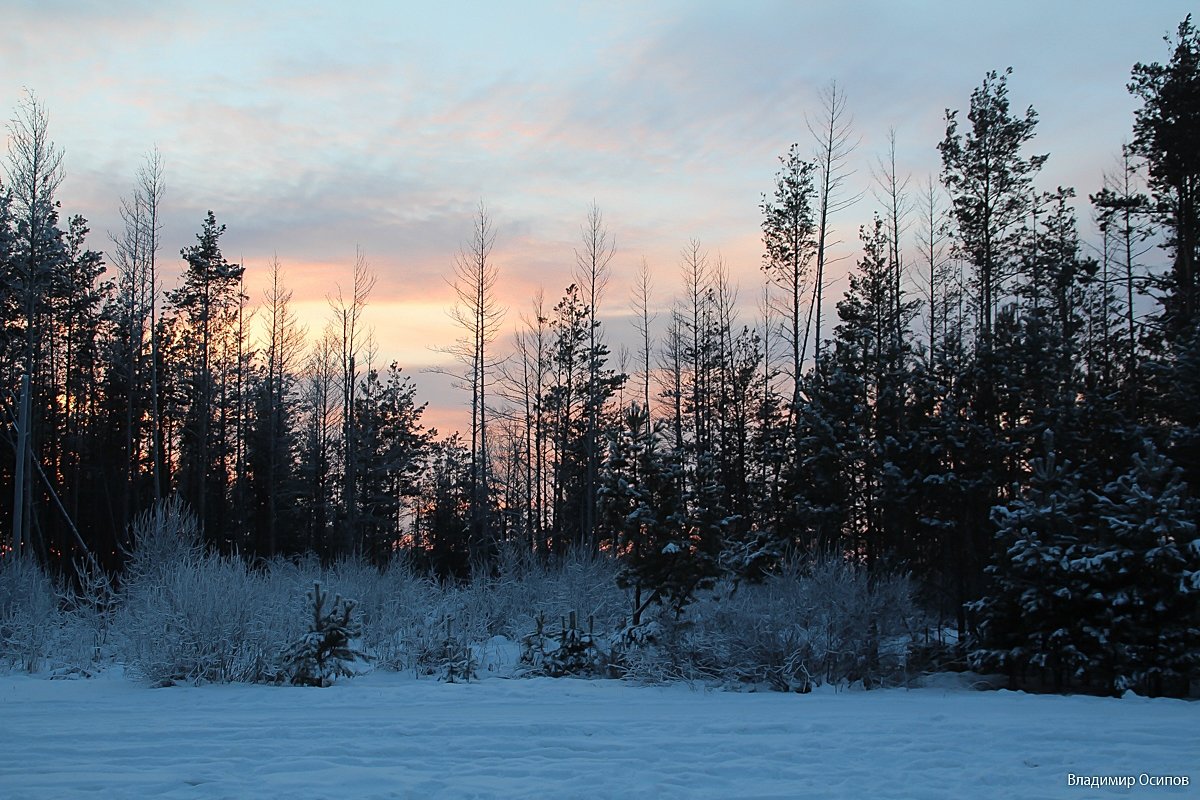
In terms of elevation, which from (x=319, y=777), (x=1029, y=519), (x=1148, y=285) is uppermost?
(x=1148, y=285)

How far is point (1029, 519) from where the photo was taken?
1456cm

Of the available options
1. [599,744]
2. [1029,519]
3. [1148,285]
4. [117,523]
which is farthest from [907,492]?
[117,523]

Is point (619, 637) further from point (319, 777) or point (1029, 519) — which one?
point (319, 777)

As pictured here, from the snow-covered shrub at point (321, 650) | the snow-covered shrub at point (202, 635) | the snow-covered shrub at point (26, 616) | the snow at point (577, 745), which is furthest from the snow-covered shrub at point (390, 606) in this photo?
the snow-covered shrub at point (26, 616)

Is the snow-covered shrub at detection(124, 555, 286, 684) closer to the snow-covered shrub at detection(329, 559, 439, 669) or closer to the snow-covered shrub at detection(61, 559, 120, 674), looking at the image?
the snow-covered shrub at detection(61, 559, 120, 674)

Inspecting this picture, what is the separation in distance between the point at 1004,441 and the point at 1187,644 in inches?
277

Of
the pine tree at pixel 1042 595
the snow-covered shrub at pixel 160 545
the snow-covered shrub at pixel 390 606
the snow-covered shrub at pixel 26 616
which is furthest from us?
the snow-covered shrub at pixel 160 545

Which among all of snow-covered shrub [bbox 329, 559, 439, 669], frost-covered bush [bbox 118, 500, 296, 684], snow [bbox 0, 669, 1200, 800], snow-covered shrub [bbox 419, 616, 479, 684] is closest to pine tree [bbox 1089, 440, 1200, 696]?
snow [bbox 0, 669, 1200, 800]

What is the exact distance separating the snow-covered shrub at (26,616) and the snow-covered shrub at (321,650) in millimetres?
5154

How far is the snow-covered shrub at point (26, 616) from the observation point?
16250 mm

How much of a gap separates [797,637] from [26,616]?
1445 cm

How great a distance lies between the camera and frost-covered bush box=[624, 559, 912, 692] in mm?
14312

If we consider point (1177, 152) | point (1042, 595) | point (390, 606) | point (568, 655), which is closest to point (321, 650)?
point (390, 606)

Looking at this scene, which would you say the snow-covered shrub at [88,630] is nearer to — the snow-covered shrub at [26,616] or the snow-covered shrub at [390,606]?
the snow-covered shrub at [26,616]
